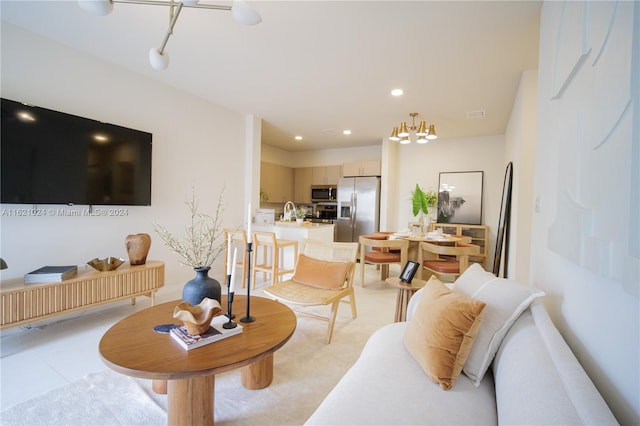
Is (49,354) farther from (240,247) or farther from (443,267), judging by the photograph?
(443,267)

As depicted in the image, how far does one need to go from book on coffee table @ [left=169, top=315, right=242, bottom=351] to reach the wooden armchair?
0.87m

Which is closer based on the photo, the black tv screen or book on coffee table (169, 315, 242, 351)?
book on coffee table (169, 315, 242, 351)

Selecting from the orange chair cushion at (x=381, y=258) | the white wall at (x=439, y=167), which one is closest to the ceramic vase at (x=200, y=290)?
the orange chair cushion at (x=381, y=258)

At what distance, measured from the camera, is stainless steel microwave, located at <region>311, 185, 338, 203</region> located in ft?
22.2

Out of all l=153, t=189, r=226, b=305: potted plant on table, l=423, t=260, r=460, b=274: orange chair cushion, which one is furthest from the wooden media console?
l=423, t=260, r=460, b=274: orange chair cushion

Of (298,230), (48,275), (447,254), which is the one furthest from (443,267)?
(48,275)

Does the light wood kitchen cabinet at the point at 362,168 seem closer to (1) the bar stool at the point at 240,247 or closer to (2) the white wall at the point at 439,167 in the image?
(2) the white wall at the point at 439,167

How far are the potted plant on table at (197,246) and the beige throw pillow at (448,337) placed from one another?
125 centimetres

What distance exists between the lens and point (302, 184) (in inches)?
283

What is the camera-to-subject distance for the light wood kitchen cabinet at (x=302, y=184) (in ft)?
23.4

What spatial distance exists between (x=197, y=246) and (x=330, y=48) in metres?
2.15

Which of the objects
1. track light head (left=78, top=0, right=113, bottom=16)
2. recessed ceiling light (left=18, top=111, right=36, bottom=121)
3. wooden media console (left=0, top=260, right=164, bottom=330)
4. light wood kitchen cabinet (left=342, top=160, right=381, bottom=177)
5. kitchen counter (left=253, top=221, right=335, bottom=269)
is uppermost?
track light head (left=78, top=0, right=113, bottom=16)

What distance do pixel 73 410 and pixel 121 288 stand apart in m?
1.25

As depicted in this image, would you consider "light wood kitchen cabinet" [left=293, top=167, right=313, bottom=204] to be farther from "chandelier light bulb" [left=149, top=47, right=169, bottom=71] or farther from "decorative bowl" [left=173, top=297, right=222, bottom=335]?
"decorative bowl" [left=173, top=297, right=222, bottom=335]
